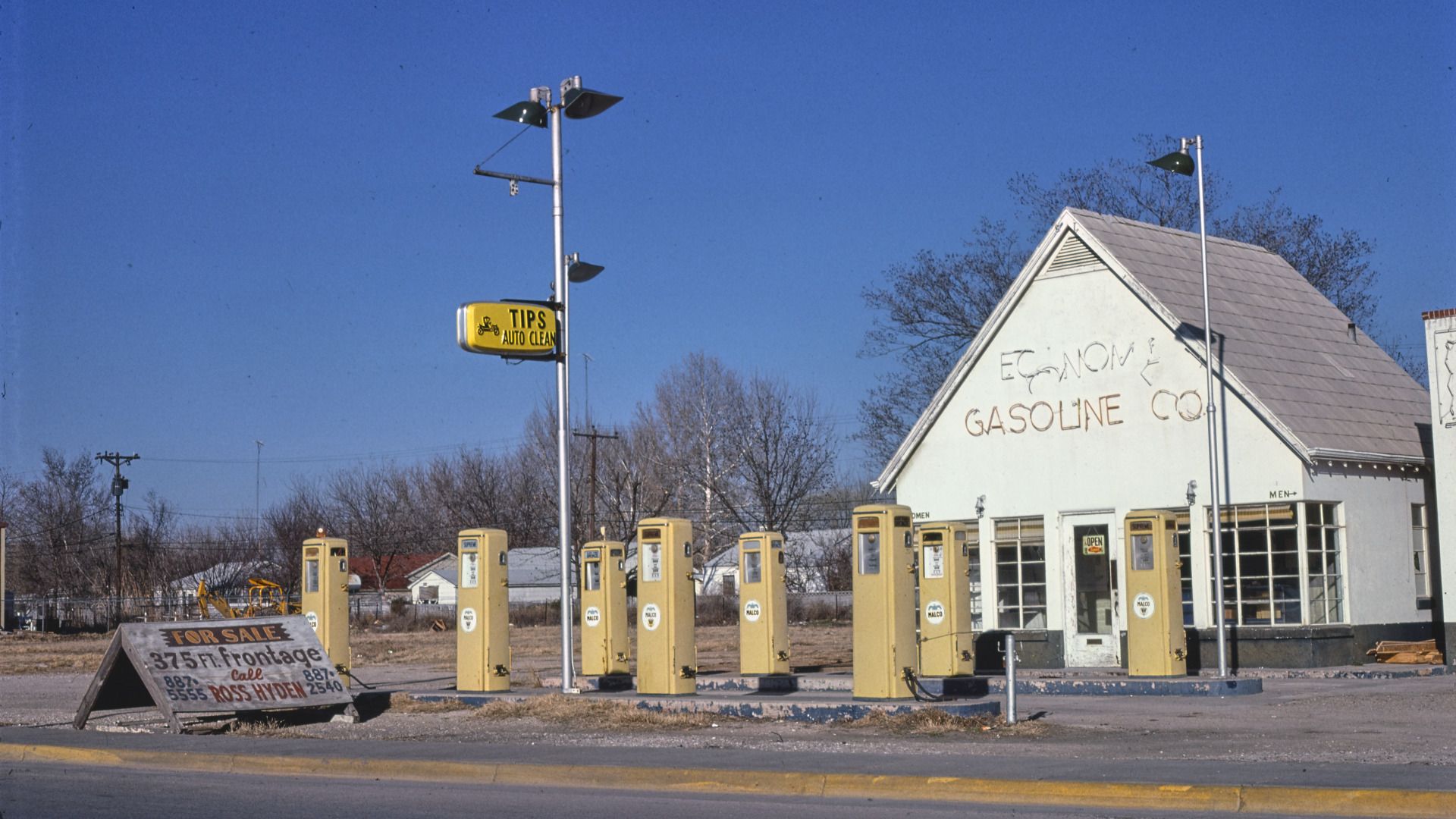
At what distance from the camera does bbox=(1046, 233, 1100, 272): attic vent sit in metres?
25.3

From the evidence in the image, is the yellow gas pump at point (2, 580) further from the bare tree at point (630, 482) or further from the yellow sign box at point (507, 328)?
the yellow sign box at point (507, 328)

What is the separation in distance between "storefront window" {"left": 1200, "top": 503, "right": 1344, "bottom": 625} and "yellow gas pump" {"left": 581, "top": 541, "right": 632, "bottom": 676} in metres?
9.30

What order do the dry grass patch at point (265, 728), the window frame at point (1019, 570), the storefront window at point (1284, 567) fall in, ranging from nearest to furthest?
the dry grass patch at point (265, 728)
the storefront window at point (1284, 567)
the window frame at point (1019, 570)

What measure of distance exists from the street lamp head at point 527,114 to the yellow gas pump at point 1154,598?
32.2 feet

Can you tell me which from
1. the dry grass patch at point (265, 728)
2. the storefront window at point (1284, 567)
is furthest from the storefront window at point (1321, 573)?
the dry grass patch at point (265, 728)

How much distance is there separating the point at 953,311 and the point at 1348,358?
20134 mm

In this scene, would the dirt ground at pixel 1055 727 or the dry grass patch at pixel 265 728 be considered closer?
the dirt ground at pixel 1055 727

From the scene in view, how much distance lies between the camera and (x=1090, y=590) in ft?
81.1

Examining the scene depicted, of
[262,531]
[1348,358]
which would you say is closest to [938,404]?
[1348,358]

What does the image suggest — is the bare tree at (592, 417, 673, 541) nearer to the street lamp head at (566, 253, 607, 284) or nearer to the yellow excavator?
the yellow excavator

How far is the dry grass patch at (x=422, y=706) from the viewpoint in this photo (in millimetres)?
18953

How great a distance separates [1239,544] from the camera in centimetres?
2328

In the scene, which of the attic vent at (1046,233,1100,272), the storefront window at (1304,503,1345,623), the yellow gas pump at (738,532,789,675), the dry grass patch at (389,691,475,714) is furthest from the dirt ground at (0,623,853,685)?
the storefront window at (1304,503,1345,623)

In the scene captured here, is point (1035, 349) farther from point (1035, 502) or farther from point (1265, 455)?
point (1265, 455)
